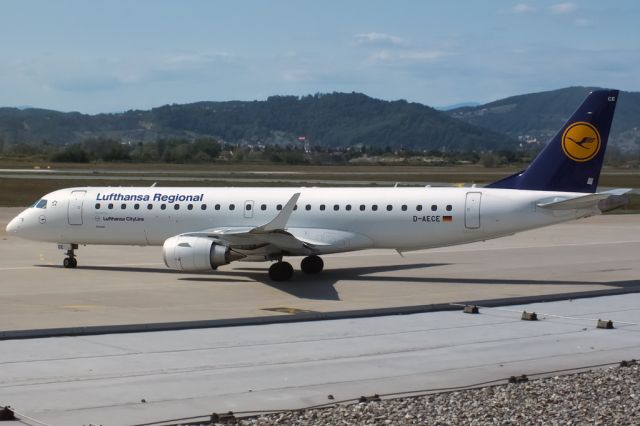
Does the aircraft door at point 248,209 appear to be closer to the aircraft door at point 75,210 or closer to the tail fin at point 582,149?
the aircraft door at point 75,210

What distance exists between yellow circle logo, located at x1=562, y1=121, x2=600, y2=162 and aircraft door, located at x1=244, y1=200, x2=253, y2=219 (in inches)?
382

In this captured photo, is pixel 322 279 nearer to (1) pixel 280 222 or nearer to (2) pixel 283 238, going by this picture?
(2) pixel 283 238

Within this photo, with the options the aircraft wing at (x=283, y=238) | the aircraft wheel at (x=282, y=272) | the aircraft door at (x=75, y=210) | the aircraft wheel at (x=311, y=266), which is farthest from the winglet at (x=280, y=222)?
the aircraft door at (x=75, y=210)

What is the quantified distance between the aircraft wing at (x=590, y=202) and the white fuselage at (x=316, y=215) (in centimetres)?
22

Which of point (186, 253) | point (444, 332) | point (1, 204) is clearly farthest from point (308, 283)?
point (1, 204)

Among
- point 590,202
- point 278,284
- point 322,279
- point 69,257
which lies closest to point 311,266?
point 322,279

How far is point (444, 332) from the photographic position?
1934 centimetres

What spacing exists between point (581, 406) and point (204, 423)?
4.80 meters

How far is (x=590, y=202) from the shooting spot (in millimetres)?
28500

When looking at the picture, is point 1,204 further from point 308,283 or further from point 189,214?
point 308,283

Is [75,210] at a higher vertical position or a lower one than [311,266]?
higher

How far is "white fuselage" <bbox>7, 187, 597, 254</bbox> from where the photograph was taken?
2989 centimetres

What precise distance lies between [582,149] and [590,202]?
6.00 feet

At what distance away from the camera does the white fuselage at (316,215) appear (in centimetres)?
2989
